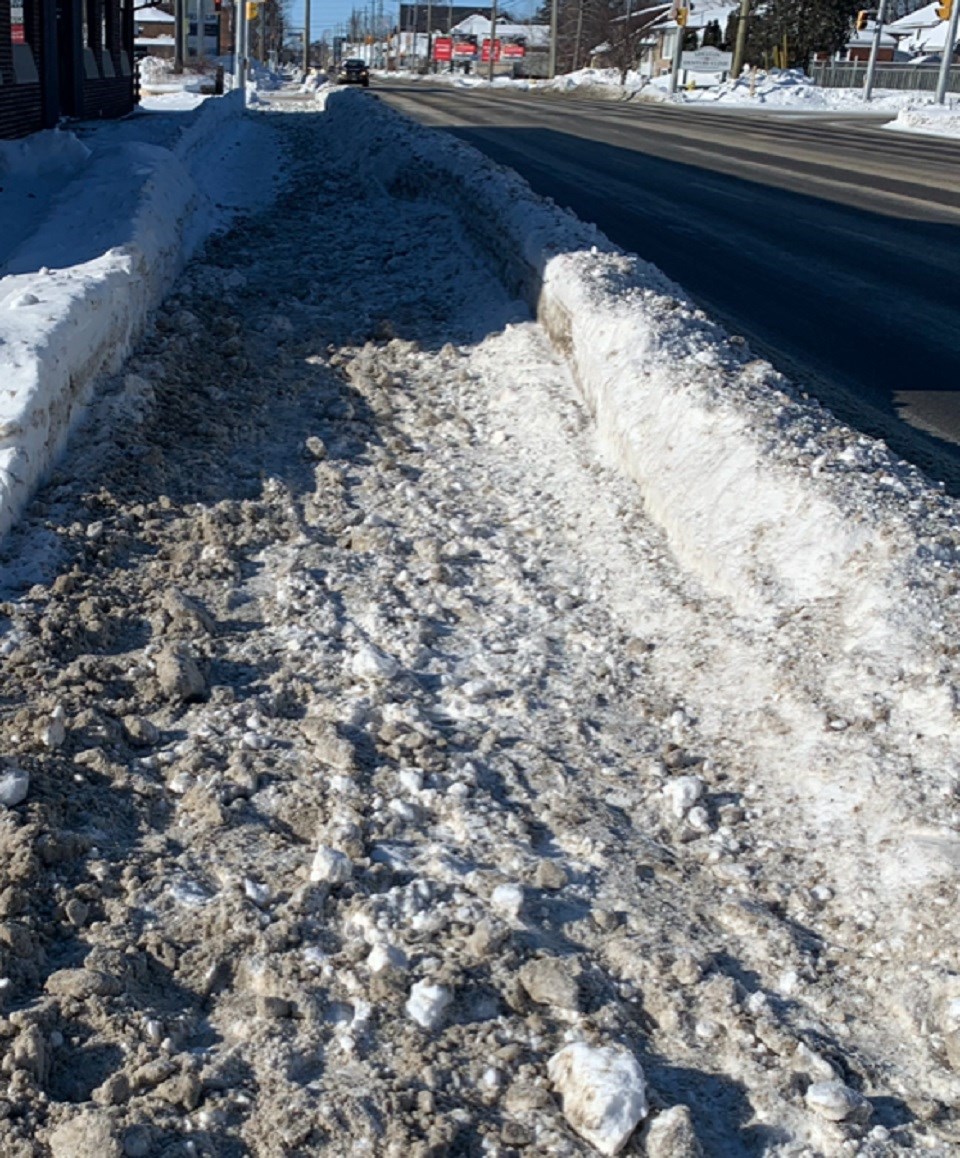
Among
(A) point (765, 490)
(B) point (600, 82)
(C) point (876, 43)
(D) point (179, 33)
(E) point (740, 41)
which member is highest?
(E) point (740, 41)

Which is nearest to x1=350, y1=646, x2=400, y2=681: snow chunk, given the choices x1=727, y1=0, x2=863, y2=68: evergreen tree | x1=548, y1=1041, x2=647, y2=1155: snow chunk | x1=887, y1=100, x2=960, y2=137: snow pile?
x1=548, y1=1041, x2=647, y2=1155: snow chunk

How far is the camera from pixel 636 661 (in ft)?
15.4

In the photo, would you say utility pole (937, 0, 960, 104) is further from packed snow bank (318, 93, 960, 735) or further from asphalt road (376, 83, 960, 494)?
packed snow bank (318, 93, 960, 735)

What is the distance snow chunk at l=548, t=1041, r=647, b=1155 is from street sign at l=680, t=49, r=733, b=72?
63060 millimetres

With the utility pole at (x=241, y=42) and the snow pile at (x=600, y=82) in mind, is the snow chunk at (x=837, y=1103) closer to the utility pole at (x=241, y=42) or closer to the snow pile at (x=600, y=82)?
the utility pole at (x=241, y=42)

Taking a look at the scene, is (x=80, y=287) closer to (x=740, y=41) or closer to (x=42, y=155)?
(x=42, y=155)

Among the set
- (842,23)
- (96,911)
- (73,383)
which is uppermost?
(842,23)

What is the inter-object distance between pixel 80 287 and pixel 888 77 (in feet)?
197

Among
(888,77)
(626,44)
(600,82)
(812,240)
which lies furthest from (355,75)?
(812,240)

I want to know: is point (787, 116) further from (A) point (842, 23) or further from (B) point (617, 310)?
(B) point (617, 310)

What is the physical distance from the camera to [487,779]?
12.8 feet

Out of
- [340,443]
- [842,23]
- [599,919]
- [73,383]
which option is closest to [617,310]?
[340,443]

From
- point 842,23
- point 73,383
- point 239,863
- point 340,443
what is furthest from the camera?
point 842,23

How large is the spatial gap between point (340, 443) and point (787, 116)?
131ft
